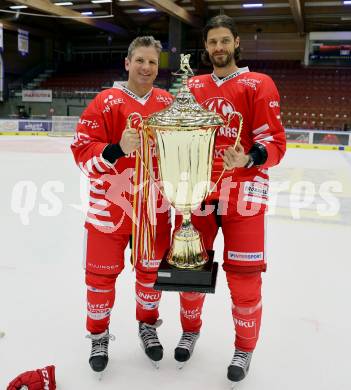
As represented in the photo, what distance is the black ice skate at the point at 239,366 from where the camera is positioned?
1637mm

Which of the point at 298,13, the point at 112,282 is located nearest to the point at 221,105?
the point at 112,282

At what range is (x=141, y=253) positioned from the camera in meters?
1.70

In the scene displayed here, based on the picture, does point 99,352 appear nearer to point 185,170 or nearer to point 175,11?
point 185,170

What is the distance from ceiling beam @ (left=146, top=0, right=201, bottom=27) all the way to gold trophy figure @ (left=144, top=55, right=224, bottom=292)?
1164 centimetres

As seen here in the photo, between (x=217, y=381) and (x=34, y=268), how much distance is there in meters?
1.54

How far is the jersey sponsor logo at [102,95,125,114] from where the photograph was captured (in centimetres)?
162

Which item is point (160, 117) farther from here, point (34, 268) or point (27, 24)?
point (27, 24)

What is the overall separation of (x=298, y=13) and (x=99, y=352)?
1399cm

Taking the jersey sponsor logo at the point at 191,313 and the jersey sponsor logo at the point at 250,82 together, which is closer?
the jersey sponsor logo at the point at 250,82

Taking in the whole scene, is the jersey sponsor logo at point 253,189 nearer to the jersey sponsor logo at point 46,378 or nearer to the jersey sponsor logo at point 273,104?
the jersey sponsor logo at point 273,104

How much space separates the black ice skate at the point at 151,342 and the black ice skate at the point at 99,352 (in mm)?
139

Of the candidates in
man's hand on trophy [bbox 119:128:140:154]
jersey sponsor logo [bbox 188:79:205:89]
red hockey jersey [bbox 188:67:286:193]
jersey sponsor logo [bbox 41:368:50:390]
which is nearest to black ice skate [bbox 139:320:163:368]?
jersey sponsor logo [bbox 41:368:50:390]

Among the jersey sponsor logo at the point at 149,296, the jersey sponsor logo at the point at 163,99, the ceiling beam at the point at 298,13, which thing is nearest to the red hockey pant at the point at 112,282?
the jersey sponsor logo at the point at 149,296

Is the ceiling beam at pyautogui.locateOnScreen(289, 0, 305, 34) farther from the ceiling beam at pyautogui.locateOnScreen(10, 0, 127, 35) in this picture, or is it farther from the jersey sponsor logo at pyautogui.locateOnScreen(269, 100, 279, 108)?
the jersey sponsor logo at pyautogui.locateOnScreen(269, 100, 279, 108)
